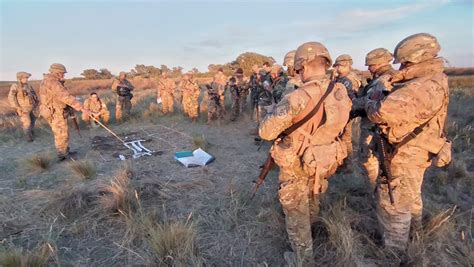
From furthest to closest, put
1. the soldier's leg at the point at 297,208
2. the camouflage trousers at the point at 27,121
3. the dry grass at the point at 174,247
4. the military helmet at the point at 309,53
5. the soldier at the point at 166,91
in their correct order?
the soldier at the point at 166,91 → the camouflage trousers at the point at 27,121 → the dry grass at the point at 174,247 → the soldier's leg at the point at 297,208 → the military helmet at the point at 309,53

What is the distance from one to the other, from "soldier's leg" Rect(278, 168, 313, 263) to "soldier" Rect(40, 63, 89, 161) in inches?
204

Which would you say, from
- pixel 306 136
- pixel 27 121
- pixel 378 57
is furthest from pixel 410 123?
pixel 27 121

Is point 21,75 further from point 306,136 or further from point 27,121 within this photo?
point 306,136

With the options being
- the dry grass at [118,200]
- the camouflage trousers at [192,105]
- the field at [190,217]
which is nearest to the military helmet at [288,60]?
the field at [190,217]

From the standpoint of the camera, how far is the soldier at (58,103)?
6293 mm

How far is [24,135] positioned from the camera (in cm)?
940

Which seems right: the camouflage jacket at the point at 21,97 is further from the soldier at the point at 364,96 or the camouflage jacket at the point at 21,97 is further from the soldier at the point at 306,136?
the soldier at the point at 364,96

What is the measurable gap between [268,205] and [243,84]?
7.56 metres

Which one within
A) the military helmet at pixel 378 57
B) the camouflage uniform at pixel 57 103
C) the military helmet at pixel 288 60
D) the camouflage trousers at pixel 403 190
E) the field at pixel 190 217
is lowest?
the field at pixel 190 217

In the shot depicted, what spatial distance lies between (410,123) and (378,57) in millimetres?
1798

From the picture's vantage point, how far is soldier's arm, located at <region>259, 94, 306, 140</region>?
8.50ft

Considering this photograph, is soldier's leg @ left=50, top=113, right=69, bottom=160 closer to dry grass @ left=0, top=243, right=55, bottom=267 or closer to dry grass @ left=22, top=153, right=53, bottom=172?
dry grass @ left=22, top=153, right=53, bottom=172

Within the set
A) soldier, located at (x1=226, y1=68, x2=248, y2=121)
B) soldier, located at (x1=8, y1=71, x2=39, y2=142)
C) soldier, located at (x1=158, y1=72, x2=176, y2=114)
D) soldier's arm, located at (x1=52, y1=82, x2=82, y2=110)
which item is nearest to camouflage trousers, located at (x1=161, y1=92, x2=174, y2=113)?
soldier, located at (x1=158, y1=72, x2=176, y2=114)

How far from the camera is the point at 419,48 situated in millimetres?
2705
